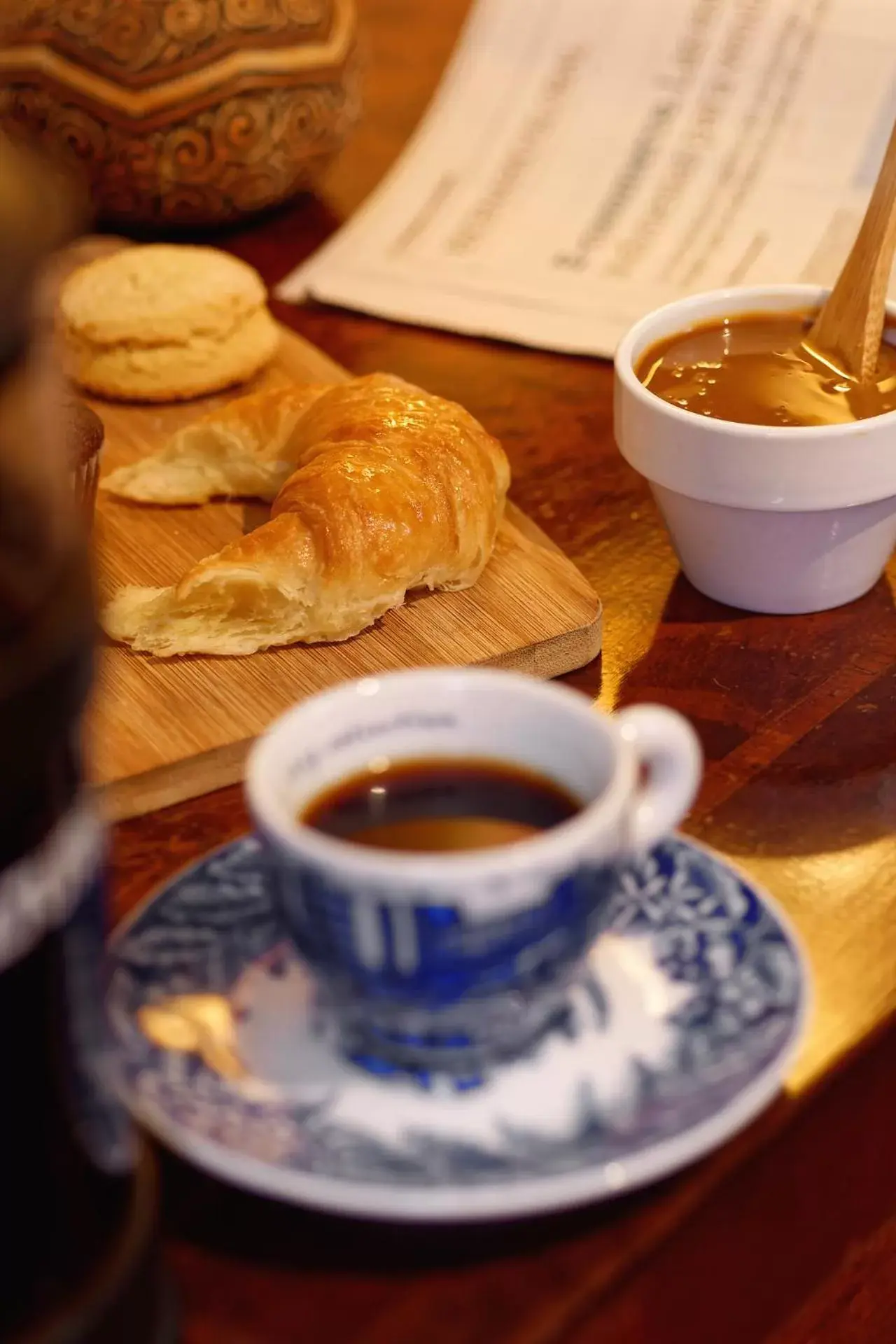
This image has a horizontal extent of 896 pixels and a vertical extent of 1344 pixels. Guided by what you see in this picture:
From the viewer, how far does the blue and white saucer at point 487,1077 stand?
508 millimetres

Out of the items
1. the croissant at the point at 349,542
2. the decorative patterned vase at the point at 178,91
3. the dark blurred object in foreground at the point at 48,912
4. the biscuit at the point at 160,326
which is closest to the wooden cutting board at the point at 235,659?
the croissant at the point at 349,542

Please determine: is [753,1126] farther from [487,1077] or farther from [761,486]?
[761,486]

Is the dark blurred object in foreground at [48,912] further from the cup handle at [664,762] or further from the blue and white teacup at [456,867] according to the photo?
the cup handle at [664,762]

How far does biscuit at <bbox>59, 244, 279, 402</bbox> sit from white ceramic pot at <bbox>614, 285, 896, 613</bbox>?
36 cm

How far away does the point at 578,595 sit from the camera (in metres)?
0.89

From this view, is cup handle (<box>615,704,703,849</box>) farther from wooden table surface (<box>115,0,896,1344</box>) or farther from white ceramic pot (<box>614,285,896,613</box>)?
white ceramic pot (<box>614,285,896,613</box>)

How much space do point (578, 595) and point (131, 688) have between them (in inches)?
10.1

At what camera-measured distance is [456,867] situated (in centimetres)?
49

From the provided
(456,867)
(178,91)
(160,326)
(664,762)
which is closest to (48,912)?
(456,867)

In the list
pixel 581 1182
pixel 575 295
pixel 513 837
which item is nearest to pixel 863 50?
pixel 575 295

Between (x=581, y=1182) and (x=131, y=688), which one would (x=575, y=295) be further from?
(x=581, y=1182)

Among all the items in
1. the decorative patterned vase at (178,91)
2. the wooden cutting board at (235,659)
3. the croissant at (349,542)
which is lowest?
the wooden cutting board at (235,659)

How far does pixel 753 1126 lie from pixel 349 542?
1.33ft

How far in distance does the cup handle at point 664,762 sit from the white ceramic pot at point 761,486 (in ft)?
1.00
